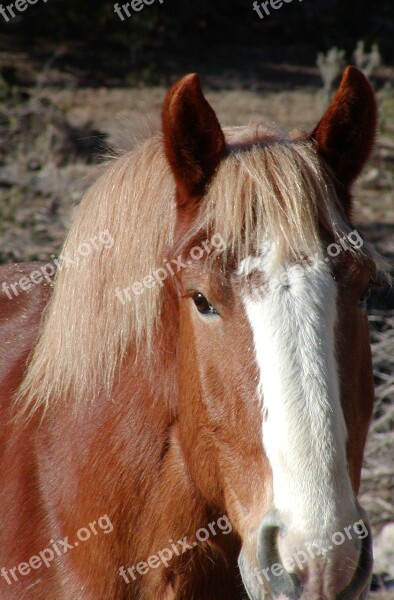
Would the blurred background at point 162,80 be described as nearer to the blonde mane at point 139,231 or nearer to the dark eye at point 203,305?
the blonde mane at point 139,231

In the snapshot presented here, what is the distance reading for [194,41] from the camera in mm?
12617

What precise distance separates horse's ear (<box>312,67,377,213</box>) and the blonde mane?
0.21 ft

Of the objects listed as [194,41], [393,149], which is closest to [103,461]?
[393,149]

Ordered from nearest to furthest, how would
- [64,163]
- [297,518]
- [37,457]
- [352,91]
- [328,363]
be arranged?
[297,518]
[328,363]
[352,91]
[37,457]
[64,163]

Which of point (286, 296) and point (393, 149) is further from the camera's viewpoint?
point (393, 149)

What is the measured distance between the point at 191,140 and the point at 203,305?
420 millimetres

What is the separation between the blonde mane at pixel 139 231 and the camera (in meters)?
1.82

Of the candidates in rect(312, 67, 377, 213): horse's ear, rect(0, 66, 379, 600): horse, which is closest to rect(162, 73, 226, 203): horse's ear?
rect(0, 66, 379, 600): horse

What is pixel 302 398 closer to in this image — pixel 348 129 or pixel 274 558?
pixel 274 558

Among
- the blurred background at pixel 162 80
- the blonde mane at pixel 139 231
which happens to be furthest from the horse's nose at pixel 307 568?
the blurred background at pixel 162 80

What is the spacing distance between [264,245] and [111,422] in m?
0.69

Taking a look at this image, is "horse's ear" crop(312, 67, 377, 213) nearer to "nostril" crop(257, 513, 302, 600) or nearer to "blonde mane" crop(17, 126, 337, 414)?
"blonde mane" crop(17, 126, 337, 414)

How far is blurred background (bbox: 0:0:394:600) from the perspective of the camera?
6.40 meters

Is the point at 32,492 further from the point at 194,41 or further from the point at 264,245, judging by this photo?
the point at 194,41
